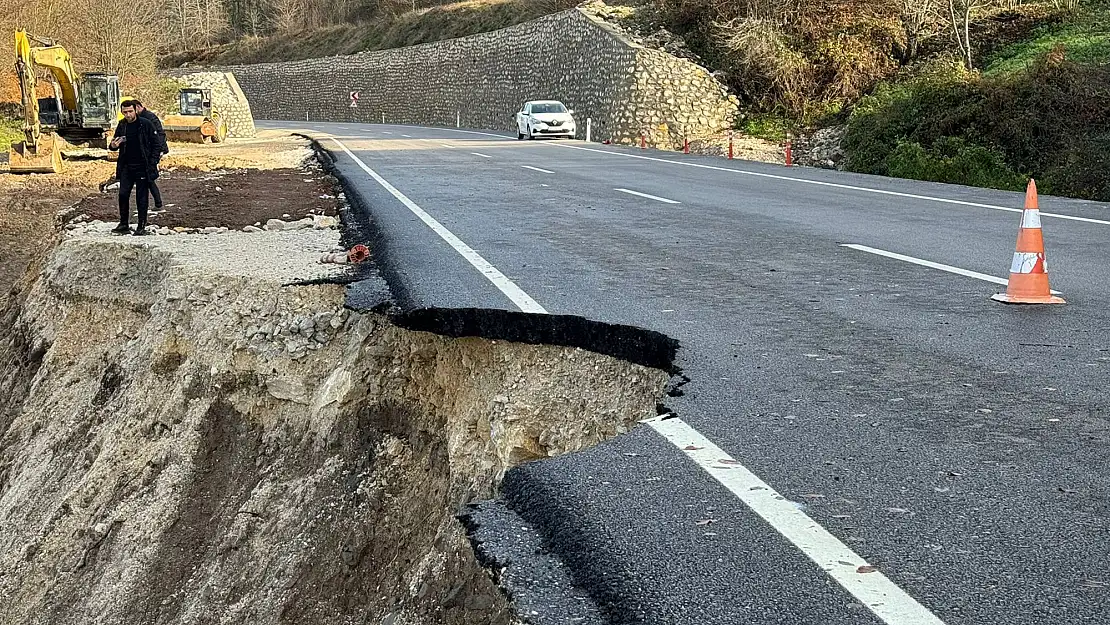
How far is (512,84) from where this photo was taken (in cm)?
4822

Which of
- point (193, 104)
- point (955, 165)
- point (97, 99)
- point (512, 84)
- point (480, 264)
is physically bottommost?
point (480, 264)

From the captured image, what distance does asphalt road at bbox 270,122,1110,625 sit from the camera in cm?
298

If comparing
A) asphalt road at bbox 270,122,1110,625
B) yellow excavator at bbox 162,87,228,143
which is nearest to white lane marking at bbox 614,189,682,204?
asphalt road at bbox 270,122,1110,625

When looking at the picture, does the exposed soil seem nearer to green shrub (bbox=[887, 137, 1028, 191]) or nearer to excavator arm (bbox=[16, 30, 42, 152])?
excavator arm (bbox=[16, 30, 42, 152])

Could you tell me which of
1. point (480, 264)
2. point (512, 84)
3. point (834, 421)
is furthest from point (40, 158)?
point (512, 84)

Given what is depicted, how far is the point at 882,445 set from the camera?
4.05m

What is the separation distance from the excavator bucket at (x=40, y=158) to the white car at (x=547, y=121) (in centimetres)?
1566

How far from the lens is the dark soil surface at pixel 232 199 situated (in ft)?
43.1

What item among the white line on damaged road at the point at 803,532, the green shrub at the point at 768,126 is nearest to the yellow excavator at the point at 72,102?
the green shrub at the point at 768,126

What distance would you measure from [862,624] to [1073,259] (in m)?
6.80

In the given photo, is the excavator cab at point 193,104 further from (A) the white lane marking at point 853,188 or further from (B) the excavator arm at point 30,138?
(A) the white lane marking at point 853,188

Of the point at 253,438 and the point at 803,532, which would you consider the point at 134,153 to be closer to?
the point at 253,438

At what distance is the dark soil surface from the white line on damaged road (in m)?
9.19

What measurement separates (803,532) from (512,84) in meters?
46.4
